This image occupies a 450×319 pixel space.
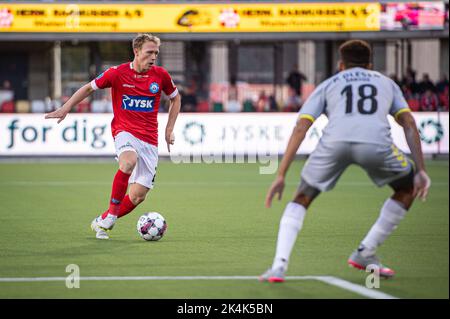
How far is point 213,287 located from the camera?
8.04 meters

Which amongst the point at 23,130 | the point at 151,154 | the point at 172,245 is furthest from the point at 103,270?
the point at 23,130

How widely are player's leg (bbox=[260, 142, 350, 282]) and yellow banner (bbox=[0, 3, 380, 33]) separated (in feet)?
72.3

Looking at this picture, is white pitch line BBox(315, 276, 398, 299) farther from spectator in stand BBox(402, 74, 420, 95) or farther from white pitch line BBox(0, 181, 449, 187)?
spectator in stand BBox(402, 74, 420, 95)

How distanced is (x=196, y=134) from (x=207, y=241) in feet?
51.4

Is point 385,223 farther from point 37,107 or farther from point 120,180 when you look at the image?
point 37,107

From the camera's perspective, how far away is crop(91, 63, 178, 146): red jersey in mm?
11633

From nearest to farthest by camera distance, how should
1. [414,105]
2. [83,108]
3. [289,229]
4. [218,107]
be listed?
1. [289,229]
2. [414,105]
3. [83,108]
4. [218,107]

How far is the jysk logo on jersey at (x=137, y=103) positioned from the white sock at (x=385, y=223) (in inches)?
154

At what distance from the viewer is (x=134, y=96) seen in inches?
461

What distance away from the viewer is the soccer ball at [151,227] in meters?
11.3

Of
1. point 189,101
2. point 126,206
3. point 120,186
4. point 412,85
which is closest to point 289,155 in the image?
point 120,186

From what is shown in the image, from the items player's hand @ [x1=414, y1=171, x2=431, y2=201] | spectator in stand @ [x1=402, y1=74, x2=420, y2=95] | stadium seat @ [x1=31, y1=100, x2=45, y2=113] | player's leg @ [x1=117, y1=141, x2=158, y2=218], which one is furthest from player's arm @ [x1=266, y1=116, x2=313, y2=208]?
spectator in stand @ [x1=402, y1=74, x2=420, y2=95]

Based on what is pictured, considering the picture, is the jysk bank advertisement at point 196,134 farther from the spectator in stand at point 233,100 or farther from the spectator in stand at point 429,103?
the spectator in stand at point 233,100

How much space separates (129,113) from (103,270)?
3041mm
